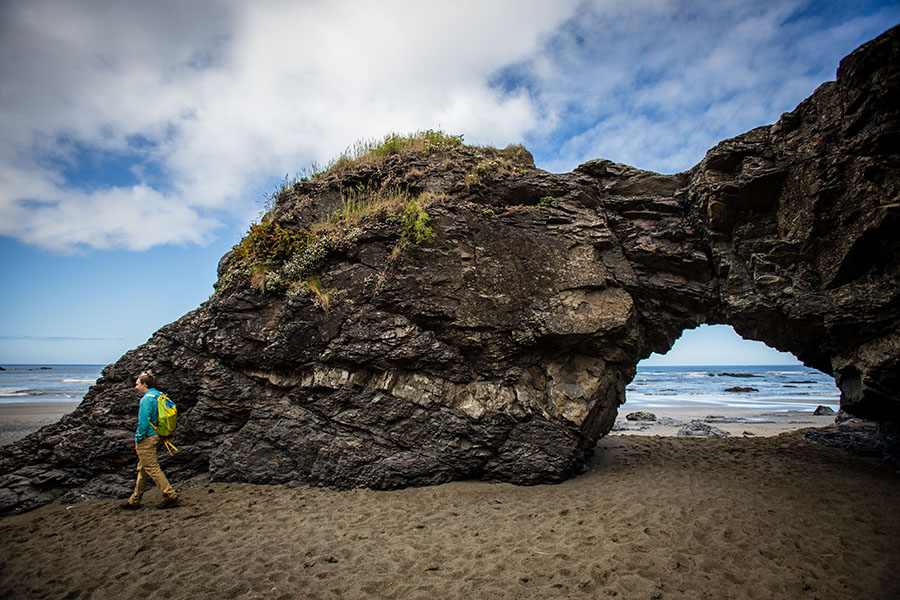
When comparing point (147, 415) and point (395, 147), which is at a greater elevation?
point (395, 147)

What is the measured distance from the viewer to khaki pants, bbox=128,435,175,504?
23.0ft

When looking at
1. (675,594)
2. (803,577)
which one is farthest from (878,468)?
(675,594)

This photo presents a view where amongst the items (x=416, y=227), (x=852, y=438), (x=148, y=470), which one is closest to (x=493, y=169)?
(x=416, y=227)

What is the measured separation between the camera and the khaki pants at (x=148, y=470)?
7.00 metres

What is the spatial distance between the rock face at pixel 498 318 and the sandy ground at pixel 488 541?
907mm

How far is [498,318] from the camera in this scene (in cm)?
860

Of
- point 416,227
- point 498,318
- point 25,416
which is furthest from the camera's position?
point 25,416

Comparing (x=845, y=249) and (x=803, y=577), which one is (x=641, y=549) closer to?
(x=803, y=577)

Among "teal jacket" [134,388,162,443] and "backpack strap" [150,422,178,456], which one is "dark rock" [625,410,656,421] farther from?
"teal jacket" [134,388,162,443]

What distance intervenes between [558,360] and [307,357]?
221 inches

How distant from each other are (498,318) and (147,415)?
7011 millimetres

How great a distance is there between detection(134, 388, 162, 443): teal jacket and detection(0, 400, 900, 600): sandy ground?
133 centimetres

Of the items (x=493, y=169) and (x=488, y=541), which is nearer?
(x=488, y=541)

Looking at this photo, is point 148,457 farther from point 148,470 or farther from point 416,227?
point 416,227
